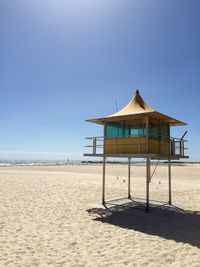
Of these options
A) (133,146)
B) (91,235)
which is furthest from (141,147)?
(91,235)

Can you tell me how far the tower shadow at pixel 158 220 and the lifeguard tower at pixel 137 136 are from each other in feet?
3.15

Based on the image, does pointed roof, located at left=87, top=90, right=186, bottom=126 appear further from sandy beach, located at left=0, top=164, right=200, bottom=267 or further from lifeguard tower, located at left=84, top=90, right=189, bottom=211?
sandy beach, located at left=0, top=164, right=200, bottom=267

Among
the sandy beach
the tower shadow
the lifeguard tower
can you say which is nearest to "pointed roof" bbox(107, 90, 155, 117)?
the lifeguard tower

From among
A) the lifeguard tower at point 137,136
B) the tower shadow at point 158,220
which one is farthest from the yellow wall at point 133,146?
the tower shadow at point 158,220

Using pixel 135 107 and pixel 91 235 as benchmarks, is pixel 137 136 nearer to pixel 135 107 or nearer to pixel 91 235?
pixel 135 107

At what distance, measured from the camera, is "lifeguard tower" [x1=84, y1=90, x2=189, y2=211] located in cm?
1362

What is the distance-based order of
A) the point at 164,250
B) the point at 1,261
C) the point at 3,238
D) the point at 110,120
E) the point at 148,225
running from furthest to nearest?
the point at 110,120
the point at 148,225
the point at 3,238
the point at 164,250
the point at 1,261

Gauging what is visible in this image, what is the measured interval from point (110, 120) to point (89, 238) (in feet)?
23.0

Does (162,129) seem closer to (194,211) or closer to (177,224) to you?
(194,211)

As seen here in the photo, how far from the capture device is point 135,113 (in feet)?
45.1

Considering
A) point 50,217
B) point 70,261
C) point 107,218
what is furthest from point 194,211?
point 70,261

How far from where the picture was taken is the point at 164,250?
316 inches

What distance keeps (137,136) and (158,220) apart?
4.29 meters

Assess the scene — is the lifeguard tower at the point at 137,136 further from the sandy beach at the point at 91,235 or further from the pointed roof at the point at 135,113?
the sandy beach at the point at 91,235
